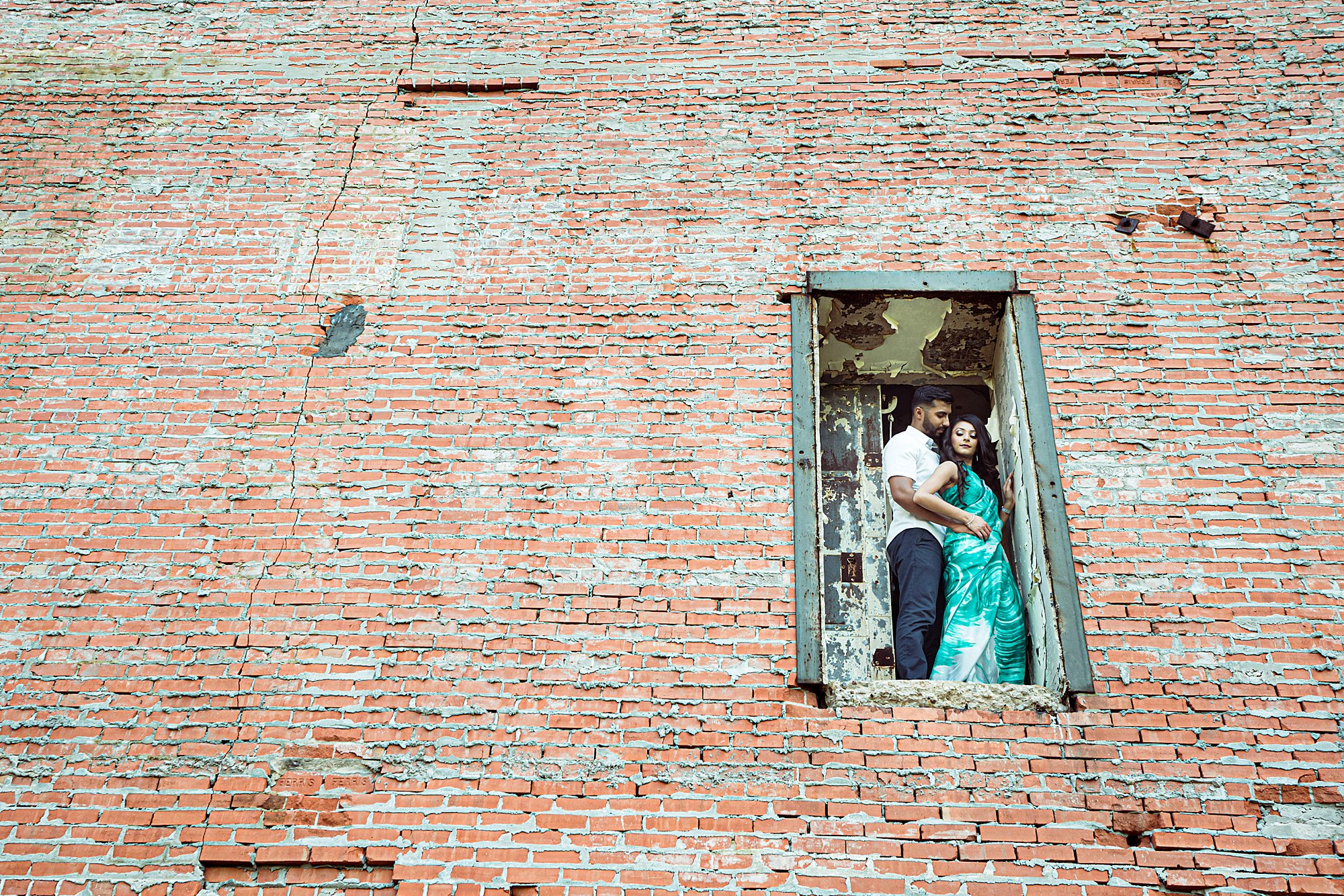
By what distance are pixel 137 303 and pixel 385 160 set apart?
1.58 m

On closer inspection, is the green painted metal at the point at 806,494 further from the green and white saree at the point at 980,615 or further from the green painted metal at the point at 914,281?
the green and white saree at the point at 980,615

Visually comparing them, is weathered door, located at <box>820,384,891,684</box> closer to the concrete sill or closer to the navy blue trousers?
the navy blue trousers

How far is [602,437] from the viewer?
4215mm

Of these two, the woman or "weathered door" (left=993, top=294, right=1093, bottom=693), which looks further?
the woman

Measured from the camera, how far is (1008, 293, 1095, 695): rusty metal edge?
364 centimetres

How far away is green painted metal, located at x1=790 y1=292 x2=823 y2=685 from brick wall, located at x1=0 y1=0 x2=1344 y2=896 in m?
0.08

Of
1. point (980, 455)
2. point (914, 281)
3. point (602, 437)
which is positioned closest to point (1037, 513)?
point (980, 455)

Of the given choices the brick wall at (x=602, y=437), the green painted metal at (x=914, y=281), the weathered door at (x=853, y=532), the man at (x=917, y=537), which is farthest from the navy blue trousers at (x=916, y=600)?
the green painted metal at (x=914, y=281)

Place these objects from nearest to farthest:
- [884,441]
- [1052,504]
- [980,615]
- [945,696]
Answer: [945,696]
[1052,504]
[980,615]
[884,441]

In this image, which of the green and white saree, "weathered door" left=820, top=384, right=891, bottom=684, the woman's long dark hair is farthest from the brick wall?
"weathered door" left=820, top=384, right=891, bottom=684

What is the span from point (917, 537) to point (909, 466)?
1.32 feet

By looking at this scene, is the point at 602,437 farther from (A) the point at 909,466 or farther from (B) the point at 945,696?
(B) the point at 945,696

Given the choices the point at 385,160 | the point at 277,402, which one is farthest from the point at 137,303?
the point at 385,160

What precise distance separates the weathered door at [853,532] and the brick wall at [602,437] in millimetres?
974
